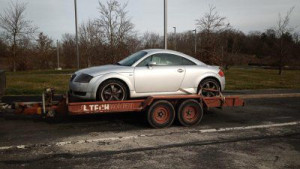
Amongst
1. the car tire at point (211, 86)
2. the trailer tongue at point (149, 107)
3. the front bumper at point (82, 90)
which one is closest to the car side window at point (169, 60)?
the car tire at point (211, 86)

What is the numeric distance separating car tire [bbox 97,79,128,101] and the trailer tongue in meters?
0.31

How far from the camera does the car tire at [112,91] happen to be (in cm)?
619

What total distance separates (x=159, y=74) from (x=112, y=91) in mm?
1212

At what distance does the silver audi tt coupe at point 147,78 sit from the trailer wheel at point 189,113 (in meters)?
0.40

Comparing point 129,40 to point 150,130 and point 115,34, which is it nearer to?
point 115,34

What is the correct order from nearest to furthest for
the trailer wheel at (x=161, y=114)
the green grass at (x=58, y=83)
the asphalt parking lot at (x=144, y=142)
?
the asphalt parking lot at (x=144, y=142), the trailer wheel at (x=161, y=114), the green grass at (x=58, y=83)

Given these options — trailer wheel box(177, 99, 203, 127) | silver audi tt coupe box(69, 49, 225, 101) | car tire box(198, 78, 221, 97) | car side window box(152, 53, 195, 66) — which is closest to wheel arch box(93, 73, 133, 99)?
silver audi tt coupe box(69, 49, 225, 101)

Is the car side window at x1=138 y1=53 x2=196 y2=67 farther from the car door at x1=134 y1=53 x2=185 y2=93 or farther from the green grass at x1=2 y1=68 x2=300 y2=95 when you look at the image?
the green grass at x1=2 y1=68 x2=300 y2=95

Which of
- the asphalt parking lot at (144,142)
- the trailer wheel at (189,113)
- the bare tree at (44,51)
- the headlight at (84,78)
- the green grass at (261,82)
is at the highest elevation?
the bare tree at (44,51)

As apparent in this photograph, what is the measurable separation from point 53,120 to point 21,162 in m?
2.95

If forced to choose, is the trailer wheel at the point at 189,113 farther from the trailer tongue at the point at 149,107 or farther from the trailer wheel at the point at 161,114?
the trailer wheel at the point at 161,114

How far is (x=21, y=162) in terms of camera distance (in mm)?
4270

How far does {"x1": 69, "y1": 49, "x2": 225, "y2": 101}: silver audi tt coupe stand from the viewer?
617 centimetres

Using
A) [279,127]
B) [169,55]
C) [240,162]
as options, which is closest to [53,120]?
[169,55]
